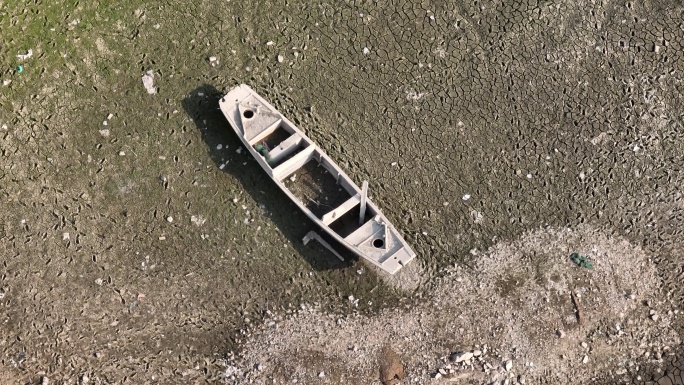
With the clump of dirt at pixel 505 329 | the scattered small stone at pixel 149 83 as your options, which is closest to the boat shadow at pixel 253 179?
the scattered small stone at pixel 149 83

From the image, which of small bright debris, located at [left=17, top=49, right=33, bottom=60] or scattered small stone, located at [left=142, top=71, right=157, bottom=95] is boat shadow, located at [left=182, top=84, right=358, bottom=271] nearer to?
scattered small stone, located at [left=142, top=71, right=157, bottom=95]

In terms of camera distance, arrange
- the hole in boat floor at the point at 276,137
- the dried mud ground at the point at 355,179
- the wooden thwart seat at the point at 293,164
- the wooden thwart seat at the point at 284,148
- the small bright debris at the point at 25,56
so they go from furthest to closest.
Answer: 1. the small bright debris at the point at 25,56
2. the hole in boat floor at the point at 276,137
3. the wooden thwart seat at the point at 284,148
4. the wooden thwart seat at the point at 293,164
5. the dried mud ground at the point at 355,179

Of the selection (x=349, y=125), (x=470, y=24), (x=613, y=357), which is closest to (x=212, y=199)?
(x=349, y=125)

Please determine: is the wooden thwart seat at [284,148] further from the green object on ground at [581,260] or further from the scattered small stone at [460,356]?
the green object on ground at [581,260]

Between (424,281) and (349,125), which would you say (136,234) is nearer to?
(349,125)

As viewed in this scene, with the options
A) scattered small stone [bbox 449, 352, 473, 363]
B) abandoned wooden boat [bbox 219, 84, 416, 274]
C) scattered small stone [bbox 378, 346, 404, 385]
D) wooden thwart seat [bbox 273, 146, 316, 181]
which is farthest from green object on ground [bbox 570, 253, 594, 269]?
wooden thwart seat [bbox 273, 146, 316, 181]

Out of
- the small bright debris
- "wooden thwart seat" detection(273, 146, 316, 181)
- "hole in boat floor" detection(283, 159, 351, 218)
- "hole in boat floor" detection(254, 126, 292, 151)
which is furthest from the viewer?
the small bright debris

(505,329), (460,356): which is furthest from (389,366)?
(505,329)
